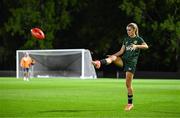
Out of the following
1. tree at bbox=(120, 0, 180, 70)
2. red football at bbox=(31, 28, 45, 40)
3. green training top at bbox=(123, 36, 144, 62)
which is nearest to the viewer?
green training top at bbox=(123, 36, 144, 62)

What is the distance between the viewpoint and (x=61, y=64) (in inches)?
2115

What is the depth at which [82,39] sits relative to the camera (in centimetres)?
6575

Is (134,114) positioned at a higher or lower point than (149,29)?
lower

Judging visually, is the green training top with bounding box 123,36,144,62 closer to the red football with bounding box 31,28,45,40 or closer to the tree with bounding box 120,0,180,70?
the red football with bounding box 31,28,45,40

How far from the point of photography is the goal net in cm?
5266

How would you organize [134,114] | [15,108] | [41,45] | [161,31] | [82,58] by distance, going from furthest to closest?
[41,45] → [161,31] → [82,58] → [15,108] → [134,114]

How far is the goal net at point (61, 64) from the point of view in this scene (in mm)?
52656

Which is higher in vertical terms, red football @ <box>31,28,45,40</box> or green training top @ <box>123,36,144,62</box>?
red football @ <box>31,28,45,40</box>

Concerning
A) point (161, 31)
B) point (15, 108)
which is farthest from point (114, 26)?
point (15, 108)

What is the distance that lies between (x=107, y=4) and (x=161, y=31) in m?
8.81

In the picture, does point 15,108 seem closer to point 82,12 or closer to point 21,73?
point 21,73

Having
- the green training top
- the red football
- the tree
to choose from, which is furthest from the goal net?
the green training top

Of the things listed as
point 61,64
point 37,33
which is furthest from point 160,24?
point 37,33

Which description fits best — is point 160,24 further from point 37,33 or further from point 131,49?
point 131,49
